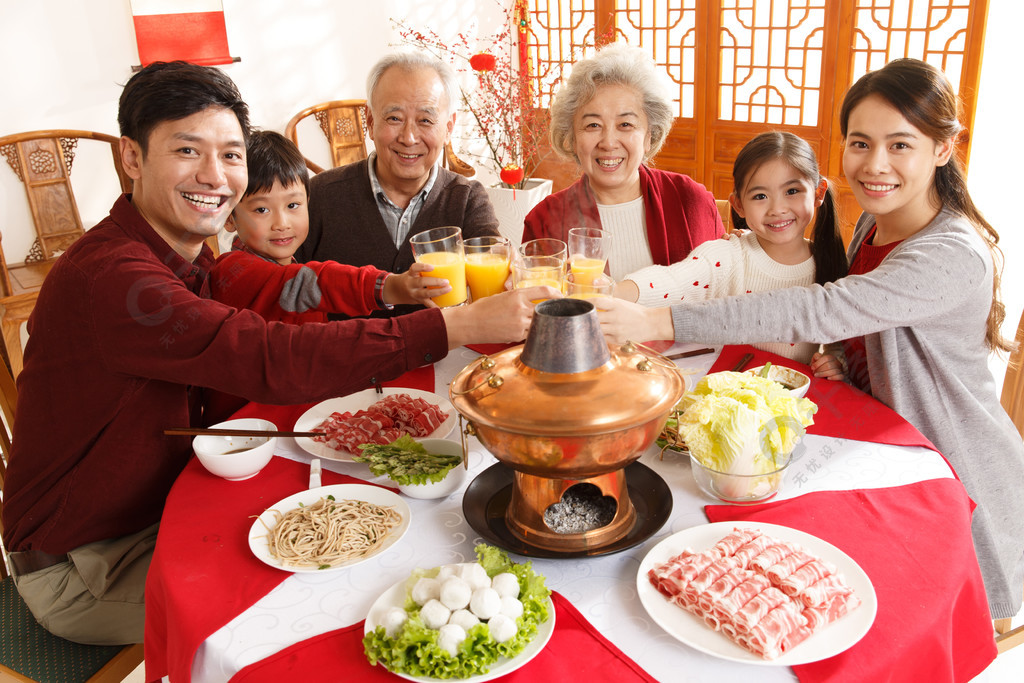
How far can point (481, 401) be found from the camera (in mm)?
1168

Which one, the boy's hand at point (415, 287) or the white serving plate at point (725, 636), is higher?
the boy's hand at point (415, 287)

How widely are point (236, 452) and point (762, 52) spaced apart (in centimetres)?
547

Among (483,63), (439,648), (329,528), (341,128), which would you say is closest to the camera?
(439,648)

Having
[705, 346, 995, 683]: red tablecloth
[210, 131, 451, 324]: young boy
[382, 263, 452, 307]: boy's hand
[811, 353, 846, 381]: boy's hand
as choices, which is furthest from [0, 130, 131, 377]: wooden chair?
[705, 346, 995, 683]: red tablecloth

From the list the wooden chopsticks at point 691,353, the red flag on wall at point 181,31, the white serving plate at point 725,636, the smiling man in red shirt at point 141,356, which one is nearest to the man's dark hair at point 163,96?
the smiling man in red shirt at point 141,356

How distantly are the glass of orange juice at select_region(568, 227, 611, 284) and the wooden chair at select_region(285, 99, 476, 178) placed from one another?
10.7 feet

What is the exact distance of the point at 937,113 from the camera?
1.87m

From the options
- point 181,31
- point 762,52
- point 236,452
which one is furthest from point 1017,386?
point 181,31

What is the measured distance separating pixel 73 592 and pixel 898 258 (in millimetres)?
2068

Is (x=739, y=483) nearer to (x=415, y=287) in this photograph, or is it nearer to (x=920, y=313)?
(x=920, y=313)

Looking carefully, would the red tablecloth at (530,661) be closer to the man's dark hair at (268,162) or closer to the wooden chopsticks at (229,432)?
the wooden chopsticks at (229,432)

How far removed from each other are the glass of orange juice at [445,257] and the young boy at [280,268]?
0.46ft

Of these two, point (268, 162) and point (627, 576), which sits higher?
point (268, 162)

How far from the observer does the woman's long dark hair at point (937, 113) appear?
6.10ft
